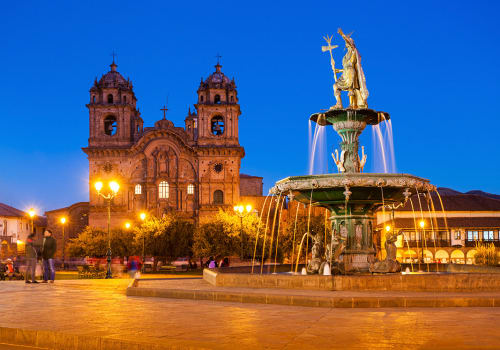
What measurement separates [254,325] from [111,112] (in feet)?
178

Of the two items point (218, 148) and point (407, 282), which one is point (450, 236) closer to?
Answer: point (218, 148)

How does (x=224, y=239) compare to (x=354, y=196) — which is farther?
(x=224, y=239)

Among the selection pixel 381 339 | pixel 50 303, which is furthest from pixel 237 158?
pixel 381 339

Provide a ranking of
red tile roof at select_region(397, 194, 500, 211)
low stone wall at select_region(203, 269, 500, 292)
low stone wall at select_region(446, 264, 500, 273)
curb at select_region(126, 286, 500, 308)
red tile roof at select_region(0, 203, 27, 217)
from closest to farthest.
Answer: curb at select_region(126, 286, 500, 308) < low stone wall at select_region(203, 269, 500, 292) < low stone wall at select_region(446, 264, 500, 273) < red tile roof at select_region(397, 194, 500, 211) < red tile roof at select_region(0, 203, 27, 217)

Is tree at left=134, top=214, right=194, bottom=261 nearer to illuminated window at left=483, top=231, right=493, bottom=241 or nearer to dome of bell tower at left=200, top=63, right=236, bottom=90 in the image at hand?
dome of bell tower at left=200, top=63, right=236, bottom=90

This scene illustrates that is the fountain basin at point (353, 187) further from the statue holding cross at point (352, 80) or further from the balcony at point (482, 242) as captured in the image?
the balcony at point (482, 242)

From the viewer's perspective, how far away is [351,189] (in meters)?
13.1

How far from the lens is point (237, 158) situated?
57.5 meters

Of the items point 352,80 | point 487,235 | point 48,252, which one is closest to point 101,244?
point 487,235

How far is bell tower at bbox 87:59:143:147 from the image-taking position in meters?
58.9

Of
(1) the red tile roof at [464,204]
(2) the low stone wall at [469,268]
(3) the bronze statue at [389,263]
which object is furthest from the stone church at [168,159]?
(3) the bronze statue at [389,263]

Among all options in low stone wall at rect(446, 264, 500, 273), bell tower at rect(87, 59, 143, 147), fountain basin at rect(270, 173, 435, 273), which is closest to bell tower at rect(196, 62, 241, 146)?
bell tower at rect(87, 59, 143, 147)

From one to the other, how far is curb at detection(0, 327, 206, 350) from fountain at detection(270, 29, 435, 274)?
7339 mm

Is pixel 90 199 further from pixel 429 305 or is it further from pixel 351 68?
pixel 429 305
